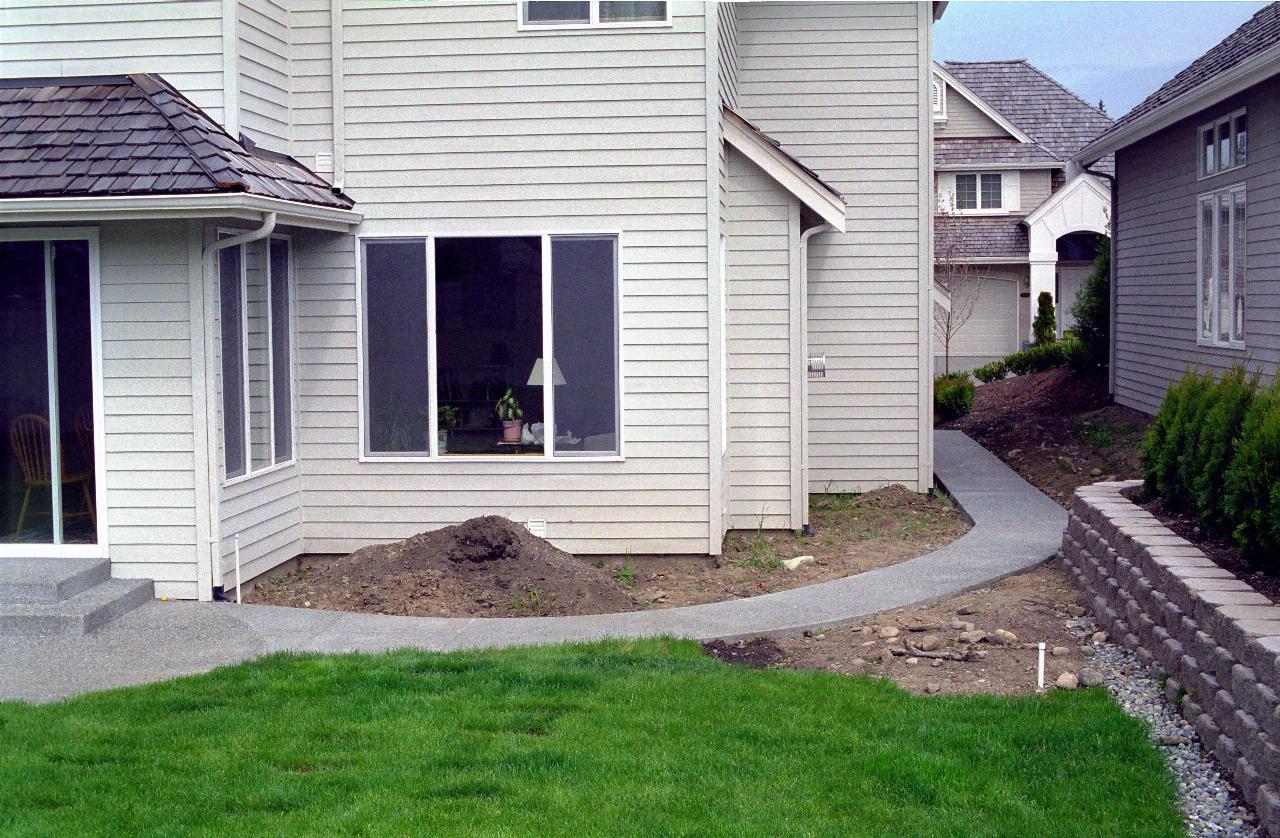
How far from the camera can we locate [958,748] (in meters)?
5.85

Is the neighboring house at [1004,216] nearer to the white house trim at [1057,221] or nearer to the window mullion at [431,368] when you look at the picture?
the white house trim at [1057,221]

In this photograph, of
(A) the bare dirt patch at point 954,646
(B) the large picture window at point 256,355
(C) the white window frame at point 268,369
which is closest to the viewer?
(A) the bare dirt patch at point 954,646

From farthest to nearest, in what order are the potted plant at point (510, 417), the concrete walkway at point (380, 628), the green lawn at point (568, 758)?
the potted plant at point (510, 417) < the concrete walkway at point (380, 628) < the green lawn at point (568, 758)

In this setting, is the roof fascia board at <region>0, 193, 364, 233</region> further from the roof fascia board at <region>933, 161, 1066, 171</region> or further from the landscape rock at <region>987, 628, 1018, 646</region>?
the roof fascia board at <region>933, 161, 1066, 171</region>

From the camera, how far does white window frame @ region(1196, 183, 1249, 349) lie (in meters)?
14.5

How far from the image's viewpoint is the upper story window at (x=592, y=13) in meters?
10.5

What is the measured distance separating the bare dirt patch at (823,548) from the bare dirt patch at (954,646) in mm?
1442

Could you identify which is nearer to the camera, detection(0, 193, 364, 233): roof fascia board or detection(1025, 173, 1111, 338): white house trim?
detection(0, 193, 364, 233): roof fascia board

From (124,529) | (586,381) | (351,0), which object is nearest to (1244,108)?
(586,381)

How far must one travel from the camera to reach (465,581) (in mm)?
9516

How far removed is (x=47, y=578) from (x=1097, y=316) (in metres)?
16.7

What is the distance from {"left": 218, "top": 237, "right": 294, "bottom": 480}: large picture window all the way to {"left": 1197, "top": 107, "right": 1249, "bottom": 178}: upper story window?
33.1 ft

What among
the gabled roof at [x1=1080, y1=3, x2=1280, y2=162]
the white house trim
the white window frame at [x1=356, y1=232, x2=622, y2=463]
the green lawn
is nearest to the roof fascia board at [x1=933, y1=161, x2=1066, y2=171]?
the white house trim

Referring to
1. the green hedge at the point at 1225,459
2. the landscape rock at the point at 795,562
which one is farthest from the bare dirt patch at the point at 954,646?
the landscape rock at the point at 795,562
